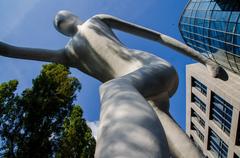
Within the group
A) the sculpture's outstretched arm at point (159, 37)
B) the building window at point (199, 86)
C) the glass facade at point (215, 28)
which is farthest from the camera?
the building window at point (199, 86)

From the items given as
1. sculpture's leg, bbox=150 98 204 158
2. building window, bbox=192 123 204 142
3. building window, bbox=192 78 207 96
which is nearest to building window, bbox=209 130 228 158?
building window, bbox=192 123 204 142

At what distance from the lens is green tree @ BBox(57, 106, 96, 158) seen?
13.0 meters

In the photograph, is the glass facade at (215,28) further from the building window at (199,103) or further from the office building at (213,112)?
the building window at (199,103)

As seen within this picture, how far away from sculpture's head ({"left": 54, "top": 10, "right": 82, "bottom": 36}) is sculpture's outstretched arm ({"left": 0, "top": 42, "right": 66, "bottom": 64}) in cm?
41

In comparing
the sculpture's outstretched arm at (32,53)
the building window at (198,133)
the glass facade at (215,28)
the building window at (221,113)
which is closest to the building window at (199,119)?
the building window at (198,133)

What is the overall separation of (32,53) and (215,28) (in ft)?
75.0

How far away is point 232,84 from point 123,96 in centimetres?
2333

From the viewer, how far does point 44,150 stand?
42.1ft

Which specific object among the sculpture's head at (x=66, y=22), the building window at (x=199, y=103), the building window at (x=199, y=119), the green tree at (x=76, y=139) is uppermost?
the sculpture's head at (x=66, y=22)

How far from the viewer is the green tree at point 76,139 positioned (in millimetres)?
13023

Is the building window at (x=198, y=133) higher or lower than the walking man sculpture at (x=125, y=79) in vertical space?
lower

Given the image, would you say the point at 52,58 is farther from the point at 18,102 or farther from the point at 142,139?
the point at 18,102

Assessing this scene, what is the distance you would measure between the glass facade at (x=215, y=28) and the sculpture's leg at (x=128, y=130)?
69.5 feet

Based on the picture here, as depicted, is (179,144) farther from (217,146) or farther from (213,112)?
(213,112)
